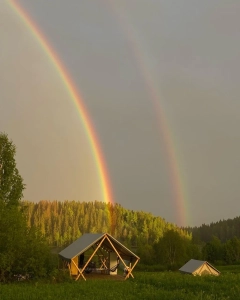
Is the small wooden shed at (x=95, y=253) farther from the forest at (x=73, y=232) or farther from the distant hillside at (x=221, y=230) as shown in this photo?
the distant hillside at (x=221, y=230)

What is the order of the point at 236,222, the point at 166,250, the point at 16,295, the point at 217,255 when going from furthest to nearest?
1. the point at 236,222
2. the point at 217,255
3. the point at 166,250
4. the point at 16,295

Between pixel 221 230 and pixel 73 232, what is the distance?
69.7 meters

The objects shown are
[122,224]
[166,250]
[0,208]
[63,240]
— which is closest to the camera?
[0,208]

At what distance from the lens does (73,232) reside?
145 m

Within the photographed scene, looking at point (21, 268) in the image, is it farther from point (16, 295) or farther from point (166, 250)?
point (166, 250)

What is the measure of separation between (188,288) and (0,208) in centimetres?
1548

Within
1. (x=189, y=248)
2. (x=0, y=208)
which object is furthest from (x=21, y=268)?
(x=189, y=248)

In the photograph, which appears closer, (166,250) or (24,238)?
(24,238)

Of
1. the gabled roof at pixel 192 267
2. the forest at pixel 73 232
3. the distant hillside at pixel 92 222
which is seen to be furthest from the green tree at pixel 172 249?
the distant hillside at pixel 92 222

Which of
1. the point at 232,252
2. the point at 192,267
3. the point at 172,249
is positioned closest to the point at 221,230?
the point at 232,252

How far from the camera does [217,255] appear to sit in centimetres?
9875

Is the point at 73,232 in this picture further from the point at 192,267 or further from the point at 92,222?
the point at 192,267

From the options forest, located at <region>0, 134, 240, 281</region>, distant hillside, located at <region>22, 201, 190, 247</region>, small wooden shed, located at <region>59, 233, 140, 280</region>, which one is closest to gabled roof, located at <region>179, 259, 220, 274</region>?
small wooden shed, located at <region>59, 233, 140, 280</region>

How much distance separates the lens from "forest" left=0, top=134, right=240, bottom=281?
93.4 ft
